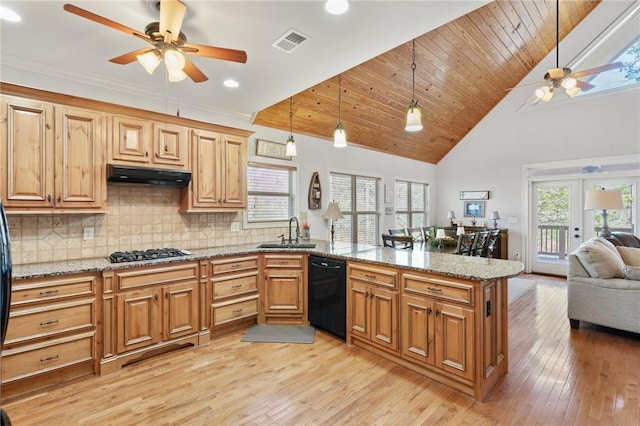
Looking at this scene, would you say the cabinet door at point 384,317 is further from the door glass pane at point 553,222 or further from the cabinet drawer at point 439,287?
the door glass pane at point 553,222

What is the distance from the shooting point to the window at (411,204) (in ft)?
22.9

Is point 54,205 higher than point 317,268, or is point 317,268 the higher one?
point 54,205

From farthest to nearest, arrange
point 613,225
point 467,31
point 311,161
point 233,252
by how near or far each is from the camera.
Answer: point 613,225 → point 311,161 → point 467,31 → point 233,252

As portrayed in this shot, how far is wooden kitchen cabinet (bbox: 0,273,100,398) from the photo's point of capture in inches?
90.9

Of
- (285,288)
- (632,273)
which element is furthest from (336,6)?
(632,273)

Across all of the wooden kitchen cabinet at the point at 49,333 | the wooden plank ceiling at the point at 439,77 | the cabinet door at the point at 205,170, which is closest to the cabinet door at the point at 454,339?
the cabinet door at the point at 205,170

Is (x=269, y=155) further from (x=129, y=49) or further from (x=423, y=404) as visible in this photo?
(x=423, y=404)

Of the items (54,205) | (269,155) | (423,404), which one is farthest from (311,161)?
(423,404)

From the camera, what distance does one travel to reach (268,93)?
3498 mm

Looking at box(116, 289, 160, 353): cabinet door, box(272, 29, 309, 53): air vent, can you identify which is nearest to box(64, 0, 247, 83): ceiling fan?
box(272, 29, 309, 53): air vent

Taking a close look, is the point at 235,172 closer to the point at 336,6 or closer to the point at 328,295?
the point at 328,295

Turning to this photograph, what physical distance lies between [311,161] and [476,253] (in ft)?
9.18

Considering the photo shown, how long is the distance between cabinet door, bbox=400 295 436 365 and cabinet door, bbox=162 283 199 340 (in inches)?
→ 77.9

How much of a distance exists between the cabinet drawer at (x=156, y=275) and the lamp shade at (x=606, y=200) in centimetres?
547
